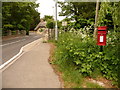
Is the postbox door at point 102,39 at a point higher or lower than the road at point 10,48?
higher

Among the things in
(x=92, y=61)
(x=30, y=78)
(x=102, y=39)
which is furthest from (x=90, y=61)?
(x=30, y=78)

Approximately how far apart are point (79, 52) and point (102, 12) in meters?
1.96

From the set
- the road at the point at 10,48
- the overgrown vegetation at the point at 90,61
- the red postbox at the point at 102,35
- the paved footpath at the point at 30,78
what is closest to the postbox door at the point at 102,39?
the red postbox at the point at 102,35

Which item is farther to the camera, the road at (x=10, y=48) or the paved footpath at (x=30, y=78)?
the road at (x=10, y=48)

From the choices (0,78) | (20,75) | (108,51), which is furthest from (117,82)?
(0,78)

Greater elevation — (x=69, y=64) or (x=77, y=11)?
(x=77, y=11)

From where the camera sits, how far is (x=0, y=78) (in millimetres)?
3914

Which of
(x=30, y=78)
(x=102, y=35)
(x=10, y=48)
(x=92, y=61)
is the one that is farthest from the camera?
(x=10, y=48)

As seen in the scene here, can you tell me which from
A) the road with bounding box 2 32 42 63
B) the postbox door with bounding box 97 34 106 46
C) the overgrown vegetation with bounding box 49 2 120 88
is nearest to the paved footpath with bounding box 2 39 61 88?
the overgrown vegetation with bounding box 49 2 120 88

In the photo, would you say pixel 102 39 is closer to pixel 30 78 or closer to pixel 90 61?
pixel 90 61

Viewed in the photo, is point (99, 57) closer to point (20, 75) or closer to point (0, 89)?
point (20, 75)

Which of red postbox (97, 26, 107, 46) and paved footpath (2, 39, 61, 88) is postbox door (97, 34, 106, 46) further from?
paved footpath (2, 39, 61, 88)

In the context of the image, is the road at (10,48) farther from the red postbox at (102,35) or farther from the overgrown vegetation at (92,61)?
the red postbox at (102,35)

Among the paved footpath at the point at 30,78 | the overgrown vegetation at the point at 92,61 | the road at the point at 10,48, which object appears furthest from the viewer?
the road at the point at 10,48
